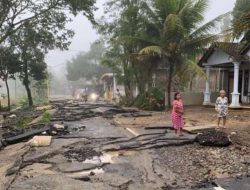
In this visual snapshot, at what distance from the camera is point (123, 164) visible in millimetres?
9164

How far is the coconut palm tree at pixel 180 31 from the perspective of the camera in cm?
2222

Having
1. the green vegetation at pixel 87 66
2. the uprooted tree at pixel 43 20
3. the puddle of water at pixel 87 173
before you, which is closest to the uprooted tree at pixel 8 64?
the uprooted tree at pixel 43 20

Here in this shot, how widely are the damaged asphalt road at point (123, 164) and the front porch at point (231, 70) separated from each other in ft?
37.8

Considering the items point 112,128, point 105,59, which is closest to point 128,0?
point 105,59

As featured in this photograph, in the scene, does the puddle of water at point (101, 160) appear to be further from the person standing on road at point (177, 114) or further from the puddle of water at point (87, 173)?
the person standing on road at point (177, 114)

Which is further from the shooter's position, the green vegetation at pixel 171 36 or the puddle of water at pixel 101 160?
the green vegetation at pixel 171 36

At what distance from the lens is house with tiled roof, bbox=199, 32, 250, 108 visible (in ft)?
74.8

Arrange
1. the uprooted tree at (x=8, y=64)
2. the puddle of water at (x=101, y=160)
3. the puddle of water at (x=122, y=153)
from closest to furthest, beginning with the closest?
1. the puddle of water at (x=101, y=160)
2. the puddle of water at (x=122, y=153)
3. the uprooted tree at (x=8, y=64)

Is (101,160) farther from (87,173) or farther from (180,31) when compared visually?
(180,31)

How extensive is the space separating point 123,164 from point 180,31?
46.7ft

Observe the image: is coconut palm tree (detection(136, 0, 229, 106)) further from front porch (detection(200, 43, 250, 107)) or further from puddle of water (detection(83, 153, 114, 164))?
puddle of water (detection(83, 153, 114, 164))

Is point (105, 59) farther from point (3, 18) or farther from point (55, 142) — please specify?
point (55, 142)

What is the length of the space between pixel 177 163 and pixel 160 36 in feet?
49.2

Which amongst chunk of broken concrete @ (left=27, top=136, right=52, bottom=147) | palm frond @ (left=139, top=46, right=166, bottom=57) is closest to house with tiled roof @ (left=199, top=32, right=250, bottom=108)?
palm frond @ (left=139, top=46, right=166, bottom=57)
